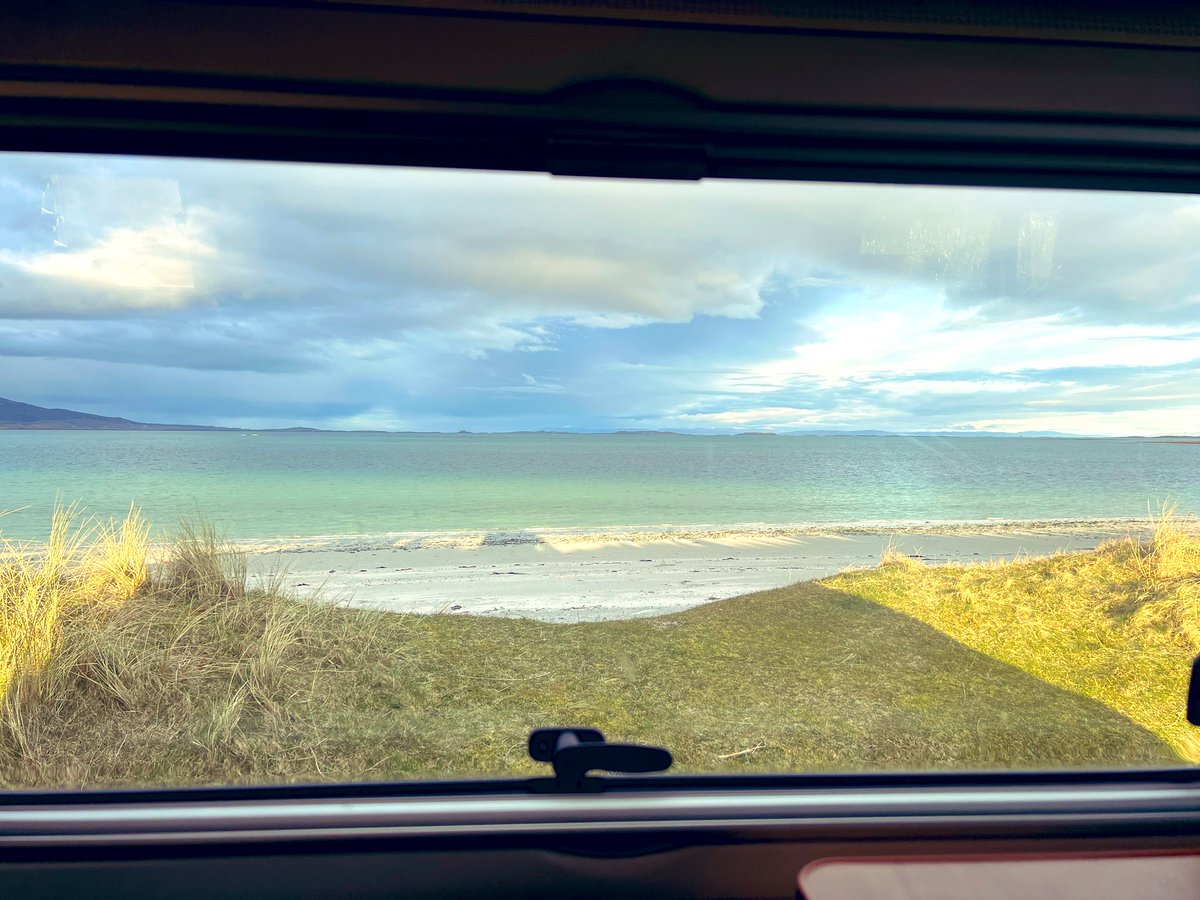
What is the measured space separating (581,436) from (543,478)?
7.1 inches

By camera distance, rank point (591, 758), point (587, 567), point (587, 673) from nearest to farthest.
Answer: point (591, 758) < point (587, 673) < point (587, 567)

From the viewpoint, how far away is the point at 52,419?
1.46m

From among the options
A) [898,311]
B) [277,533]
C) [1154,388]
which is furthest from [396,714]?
[1154,388]

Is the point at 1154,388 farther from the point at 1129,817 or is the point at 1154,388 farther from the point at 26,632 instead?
the point at 26,632

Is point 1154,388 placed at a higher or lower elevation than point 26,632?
higher

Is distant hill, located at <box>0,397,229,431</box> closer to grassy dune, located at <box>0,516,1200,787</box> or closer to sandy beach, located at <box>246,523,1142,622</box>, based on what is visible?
grassy dune, located at <box>0,516,1200,787</box>

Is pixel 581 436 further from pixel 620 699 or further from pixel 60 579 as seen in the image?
pixel 60 579

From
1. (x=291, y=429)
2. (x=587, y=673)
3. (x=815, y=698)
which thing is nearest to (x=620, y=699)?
(x=587, y=673)

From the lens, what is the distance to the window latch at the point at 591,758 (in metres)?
1.43

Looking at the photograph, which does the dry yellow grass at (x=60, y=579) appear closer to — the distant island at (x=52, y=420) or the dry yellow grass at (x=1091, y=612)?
the distant island at (x=52, y=420)

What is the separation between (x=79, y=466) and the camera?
1.44 metres

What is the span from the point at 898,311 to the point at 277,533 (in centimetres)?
144

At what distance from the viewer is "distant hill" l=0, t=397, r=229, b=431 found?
145cm

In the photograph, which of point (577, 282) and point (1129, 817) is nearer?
point (1129, 817)
